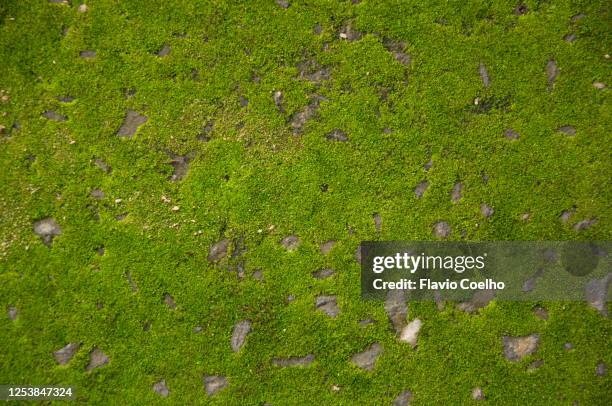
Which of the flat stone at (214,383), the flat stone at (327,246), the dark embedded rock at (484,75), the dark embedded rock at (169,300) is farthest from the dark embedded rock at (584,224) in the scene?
the dark embedded rock at (169,300)

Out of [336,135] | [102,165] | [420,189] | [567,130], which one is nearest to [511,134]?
[567,130]

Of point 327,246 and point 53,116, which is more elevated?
point 53,116

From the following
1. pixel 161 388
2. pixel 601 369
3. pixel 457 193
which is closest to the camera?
pixel 161 388

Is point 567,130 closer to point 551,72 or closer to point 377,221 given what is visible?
point 551,72

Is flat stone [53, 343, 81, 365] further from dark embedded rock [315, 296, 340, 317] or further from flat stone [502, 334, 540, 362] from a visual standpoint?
flat stone [502, 334, 540, 362]

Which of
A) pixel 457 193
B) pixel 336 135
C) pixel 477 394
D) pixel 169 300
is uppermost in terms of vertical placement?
pixel 336 135

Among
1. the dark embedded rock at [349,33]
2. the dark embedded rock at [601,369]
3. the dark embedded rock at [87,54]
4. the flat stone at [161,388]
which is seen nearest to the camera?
→ the flat stone at [161,388]

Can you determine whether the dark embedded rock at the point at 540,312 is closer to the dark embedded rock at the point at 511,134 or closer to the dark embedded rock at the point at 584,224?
the dark embedded rock at the point at 584,224
